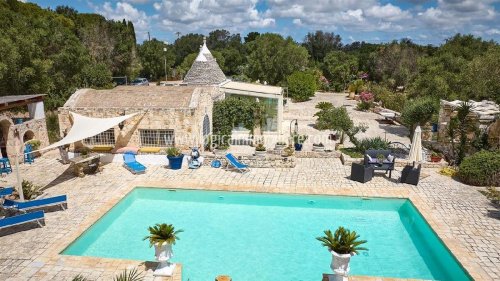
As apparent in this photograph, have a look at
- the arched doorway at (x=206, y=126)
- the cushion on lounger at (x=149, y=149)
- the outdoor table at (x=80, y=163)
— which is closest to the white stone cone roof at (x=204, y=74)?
the arched doorway at (x=206, y=126)

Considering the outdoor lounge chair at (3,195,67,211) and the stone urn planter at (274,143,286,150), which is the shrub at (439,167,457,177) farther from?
the outdoor lounge chair at (3,195,67,211)

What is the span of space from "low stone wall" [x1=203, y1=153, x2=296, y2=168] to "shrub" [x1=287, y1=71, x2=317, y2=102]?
94.3ft

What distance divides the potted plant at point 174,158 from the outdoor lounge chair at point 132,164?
59.2 inches

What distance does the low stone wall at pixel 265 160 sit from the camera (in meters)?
21.0

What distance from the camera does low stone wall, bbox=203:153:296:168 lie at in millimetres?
21047

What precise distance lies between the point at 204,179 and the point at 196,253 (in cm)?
670

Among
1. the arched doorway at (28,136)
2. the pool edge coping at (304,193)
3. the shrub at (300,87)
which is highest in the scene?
the shrub at (300,87)

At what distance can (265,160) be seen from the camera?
21125 mm

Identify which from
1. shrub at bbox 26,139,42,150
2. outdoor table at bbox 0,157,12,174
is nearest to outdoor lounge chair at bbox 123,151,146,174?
shrub at bbox 26,139,42,150

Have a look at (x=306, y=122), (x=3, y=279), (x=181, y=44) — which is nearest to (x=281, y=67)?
(x=306, y=122)

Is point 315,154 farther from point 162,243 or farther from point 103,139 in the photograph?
point 162,243

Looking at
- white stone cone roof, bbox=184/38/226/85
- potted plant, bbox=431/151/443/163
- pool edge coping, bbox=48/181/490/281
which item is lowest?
pool edge coping, bbox=48/181/490/281

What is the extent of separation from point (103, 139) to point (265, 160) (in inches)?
408

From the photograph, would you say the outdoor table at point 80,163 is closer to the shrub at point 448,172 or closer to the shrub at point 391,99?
the shrub at point 448,172
